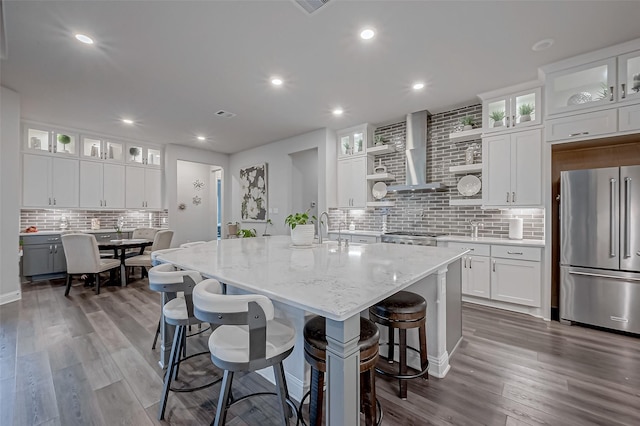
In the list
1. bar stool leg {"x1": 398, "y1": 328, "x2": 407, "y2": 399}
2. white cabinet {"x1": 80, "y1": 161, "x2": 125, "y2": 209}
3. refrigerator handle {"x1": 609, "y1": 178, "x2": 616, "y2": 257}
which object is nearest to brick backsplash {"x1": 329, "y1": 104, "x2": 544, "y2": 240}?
refrigerator handle {"x1": 609, "y1": 178, "x2": 616, "y2": 257}

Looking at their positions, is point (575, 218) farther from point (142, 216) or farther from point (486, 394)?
point (142, 216)

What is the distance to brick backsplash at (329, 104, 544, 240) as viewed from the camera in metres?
3.85

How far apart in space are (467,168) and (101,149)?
7087mm

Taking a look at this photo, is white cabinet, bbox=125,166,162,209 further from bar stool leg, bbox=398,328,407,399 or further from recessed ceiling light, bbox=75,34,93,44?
bar stool leg, bbox=398,328,407,399

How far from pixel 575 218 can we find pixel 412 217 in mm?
2157

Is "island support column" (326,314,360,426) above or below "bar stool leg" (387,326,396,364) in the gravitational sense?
above

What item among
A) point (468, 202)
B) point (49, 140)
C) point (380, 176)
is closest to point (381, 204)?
point (380, 176)

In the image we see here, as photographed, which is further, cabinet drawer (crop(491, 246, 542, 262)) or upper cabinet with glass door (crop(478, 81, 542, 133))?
upper cabinet with glass door (crop(478, 81, 542, 133))

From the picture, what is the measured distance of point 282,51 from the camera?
2764mm

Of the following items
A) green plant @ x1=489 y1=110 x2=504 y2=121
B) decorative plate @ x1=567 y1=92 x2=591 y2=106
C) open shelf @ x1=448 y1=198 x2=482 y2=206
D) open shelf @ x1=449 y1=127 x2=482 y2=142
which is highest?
green plant @ x1=489 y1=110 x2=504 y2=121

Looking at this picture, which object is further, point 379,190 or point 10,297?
point 379,190

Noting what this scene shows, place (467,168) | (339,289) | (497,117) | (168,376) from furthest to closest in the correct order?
1. (467,168)
2. (497,117)
3. (168,376)
4. (339,289)

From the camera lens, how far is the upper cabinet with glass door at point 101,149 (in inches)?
218

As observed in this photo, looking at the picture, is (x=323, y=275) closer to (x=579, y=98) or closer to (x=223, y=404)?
(x=223, y=404)
